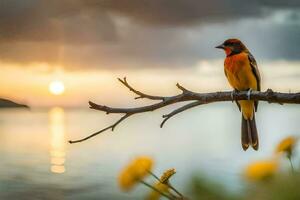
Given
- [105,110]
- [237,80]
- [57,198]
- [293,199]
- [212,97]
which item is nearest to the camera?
[293,199]

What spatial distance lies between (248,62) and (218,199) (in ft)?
5.49

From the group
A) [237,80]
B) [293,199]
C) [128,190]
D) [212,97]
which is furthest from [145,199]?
[237,80]

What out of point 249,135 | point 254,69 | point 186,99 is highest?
point 254,69

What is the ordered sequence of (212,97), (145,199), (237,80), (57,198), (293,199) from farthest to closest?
(57,198), (237,80), (212,97), (145,199), (293,199)

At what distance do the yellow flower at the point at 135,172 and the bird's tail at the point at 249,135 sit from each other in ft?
4.34

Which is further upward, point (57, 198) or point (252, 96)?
point (252, 96)

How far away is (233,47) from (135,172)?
1575mm

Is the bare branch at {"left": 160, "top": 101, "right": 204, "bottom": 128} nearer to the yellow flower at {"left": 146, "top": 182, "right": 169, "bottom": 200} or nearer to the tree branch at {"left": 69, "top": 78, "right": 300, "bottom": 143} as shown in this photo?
the tree branch at {"left": 69, "top": 78, "right": 300, "bottom": 143}

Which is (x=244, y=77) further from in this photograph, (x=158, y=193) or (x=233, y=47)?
(x=158, y=193)

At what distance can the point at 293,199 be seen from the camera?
22cm

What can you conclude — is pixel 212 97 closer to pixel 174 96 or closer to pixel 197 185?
pixel 174 96

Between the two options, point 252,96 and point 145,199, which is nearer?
point 145,199

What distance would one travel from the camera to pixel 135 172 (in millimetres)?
412

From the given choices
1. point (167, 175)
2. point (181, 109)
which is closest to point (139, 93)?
point (181, 109)
